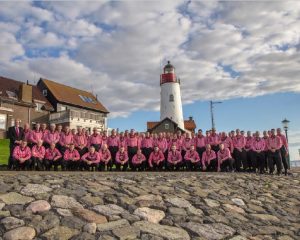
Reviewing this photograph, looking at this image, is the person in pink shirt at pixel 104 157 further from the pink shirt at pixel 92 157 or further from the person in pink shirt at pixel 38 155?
the person in pink shirt at pixel 38 155

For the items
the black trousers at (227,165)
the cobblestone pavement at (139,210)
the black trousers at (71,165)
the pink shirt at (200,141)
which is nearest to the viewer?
the cobblestone pavement at (139,210)

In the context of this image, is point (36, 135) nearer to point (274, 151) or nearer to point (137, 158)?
point (137, 158)

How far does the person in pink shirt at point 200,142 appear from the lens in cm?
1683

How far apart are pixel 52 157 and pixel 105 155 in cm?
220

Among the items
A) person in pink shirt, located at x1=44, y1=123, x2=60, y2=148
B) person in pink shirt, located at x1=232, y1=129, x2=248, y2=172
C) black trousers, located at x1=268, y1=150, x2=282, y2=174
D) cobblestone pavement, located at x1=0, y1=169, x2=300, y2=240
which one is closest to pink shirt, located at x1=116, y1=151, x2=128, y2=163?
person in pink shirt, located at x1=44, y1=123, x2=60, y2=148

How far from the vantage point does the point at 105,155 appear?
15562 mm

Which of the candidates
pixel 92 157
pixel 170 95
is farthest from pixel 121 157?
pixel 170 95

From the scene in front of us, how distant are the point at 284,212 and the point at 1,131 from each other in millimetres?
33056

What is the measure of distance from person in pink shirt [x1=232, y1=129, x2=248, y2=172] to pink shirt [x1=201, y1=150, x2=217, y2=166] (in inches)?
45.5

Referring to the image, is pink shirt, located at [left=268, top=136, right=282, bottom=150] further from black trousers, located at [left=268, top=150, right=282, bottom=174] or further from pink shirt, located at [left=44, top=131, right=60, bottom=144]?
pink shirt, located at [left=44, top=131, right=60, bottom=144]

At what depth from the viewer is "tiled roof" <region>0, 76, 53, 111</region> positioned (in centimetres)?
3966

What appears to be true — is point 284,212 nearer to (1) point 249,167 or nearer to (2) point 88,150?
(1) point 249,167

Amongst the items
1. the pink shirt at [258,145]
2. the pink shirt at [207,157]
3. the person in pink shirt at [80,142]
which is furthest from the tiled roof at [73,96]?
the pink shirt at [258,145]

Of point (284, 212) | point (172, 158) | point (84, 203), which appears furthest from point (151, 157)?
point (84, 203)
